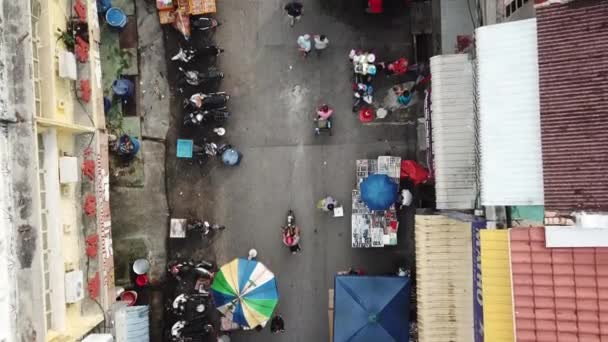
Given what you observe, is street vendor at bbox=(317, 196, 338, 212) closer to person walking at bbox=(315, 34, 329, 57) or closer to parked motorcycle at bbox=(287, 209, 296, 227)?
parked motorcycle at bbox=(287, 209, 296, 227)

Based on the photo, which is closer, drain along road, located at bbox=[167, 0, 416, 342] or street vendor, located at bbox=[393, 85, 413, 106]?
street vendor, located at bbox=[393, 85, 413, 106]

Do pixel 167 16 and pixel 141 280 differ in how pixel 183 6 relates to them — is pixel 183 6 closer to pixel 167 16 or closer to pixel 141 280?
pixel 167 16

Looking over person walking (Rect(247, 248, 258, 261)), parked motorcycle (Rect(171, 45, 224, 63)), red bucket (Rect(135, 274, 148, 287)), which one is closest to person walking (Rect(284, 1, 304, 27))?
parked motorcycle (Rect(171, 45, 224, 63))

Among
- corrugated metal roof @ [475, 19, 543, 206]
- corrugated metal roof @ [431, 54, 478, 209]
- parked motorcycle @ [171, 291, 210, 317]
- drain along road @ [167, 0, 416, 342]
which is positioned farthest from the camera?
drain along road @ [167, 0, 416, 342]

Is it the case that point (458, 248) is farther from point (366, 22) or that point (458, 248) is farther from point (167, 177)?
point (167, 177)

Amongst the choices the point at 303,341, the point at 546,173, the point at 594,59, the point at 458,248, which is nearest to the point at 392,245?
the point at 458,248

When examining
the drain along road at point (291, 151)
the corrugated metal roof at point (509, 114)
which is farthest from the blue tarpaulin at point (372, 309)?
the corrugated metal roof at point (509, 114)

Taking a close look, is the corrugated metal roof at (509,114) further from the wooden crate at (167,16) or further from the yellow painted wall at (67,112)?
the wooden crate at (167,16)
